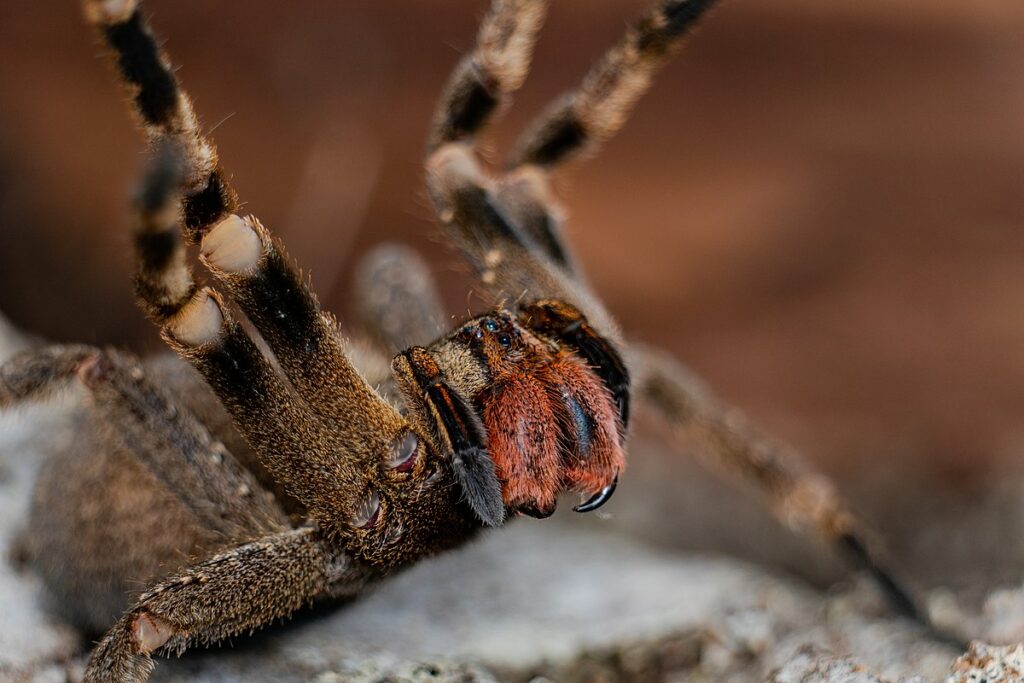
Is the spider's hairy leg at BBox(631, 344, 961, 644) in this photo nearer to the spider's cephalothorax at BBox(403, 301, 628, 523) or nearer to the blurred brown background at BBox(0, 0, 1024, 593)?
the spider's cephalothorax at BBox(403, 301, 628, 523)

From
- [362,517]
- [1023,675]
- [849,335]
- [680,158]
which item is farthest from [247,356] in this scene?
[849,335]

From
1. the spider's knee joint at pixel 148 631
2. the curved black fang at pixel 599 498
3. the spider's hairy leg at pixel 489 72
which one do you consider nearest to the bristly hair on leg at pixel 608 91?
the spider's hairy leg at pixel 489 72

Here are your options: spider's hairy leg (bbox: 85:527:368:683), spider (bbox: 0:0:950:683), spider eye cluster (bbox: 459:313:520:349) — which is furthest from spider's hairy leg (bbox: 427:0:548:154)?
spider's hairy leg (bbox: 85:527:368:683)

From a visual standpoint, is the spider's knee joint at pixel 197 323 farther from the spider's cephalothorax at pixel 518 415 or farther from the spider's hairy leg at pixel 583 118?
the spider's hairy leg at pixel 583 118

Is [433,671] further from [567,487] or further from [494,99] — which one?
[494,99]

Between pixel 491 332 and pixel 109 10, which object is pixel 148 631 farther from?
pixel 109 10

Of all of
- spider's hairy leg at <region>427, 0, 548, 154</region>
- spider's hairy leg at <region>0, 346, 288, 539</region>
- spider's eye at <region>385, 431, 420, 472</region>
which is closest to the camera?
spider's eye at <region>385, 431, 420, 472</region>
